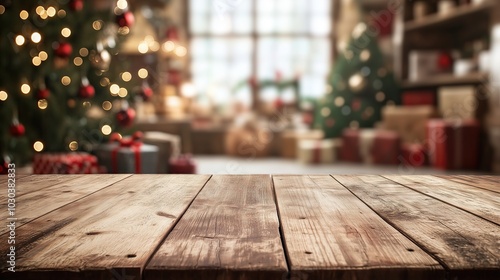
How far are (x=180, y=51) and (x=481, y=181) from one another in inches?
253

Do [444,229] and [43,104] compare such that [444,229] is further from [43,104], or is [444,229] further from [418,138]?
[418,138]

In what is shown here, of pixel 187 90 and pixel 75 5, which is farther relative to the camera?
pixel 187 90

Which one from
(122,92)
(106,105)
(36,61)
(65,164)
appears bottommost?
(65,164)

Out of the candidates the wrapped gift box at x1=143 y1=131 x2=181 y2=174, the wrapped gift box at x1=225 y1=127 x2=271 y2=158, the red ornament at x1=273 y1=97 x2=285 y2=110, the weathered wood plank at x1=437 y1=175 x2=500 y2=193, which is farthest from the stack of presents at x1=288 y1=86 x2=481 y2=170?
the weathered wood plank at x1=437 y1=175 x2=500 y2=193

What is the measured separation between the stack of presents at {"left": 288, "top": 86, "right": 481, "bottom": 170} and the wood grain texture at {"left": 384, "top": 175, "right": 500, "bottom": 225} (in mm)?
3867

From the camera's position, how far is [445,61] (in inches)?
221

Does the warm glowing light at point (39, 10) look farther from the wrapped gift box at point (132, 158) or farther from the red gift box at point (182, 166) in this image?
the red gift box at point (182, 166)

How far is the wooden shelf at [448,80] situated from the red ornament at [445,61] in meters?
0.10

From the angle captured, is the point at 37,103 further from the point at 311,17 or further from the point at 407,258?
the point at 311,17

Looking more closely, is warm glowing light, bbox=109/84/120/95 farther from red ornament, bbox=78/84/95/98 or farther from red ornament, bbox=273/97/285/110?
red ornament, bbox=273/97/285/110

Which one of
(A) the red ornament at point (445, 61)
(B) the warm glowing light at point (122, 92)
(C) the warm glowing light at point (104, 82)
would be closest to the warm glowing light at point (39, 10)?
(C) the warm glowing light at point (104, 82)

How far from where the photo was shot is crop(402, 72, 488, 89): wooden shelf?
15.9 ft

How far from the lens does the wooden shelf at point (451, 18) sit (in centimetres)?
484

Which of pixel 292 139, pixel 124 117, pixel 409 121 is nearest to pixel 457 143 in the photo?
pixel 409 121
